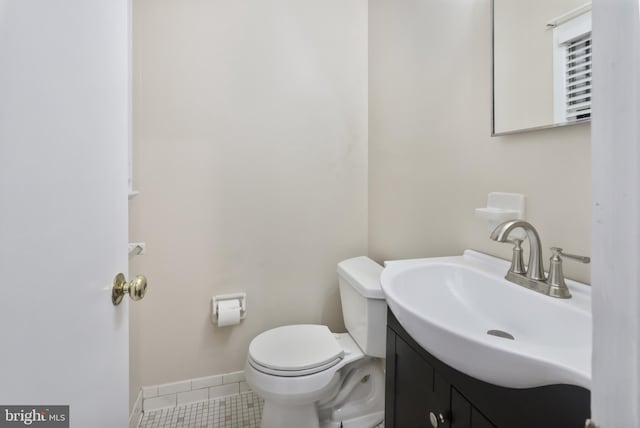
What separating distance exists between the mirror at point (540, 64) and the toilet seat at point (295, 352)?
109 cm

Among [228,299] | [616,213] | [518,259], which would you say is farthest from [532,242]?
[228,299]

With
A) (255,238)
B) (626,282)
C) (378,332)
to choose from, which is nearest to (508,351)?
(626,282)

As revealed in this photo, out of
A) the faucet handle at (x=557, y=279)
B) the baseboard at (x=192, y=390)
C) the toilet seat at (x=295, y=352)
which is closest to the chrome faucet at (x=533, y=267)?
the faucet handle at (x=557, y=279)

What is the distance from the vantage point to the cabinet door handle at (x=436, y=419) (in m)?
0.71

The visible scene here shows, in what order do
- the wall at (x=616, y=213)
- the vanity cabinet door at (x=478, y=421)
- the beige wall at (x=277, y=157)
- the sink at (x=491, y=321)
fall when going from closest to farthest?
the wall at (x=616, y=213), the sink at (x=491, y=321), the vanity cabinet door at (x=478, y=421), the beige wall at (x=277, y=157)

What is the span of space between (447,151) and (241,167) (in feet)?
3.39

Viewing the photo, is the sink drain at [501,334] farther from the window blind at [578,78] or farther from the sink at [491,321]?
the window blind at [578,78]

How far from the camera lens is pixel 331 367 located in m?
1.27

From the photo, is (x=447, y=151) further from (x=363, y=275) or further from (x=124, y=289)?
(x=124, y=289)

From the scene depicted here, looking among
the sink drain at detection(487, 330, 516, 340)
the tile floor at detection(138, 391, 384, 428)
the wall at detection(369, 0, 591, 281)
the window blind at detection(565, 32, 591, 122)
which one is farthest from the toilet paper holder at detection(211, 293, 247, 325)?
the window blind at detection(565, 32, 591, 122)

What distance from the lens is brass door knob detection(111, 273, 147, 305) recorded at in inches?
23.0

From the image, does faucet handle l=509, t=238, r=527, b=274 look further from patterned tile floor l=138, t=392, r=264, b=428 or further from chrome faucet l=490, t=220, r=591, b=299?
patterned tile floor l=138, t=392, r=264, b=428

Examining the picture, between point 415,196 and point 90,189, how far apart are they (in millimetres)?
1241

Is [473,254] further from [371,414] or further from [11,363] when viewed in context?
[11,363]
